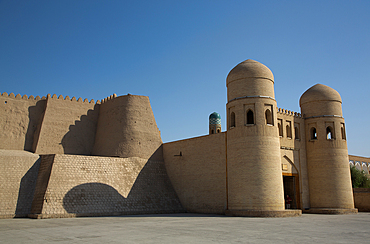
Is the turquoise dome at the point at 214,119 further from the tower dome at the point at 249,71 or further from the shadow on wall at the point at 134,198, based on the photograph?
the tower dome at the point at 249,71

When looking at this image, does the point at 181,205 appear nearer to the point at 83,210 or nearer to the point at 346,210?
the point at 83,210

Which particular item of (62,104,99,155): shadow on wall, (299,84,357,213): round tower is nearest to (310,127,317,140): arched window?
(299,84,357,213): round tower

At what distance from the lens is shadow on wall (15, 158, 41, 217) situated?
16594 millimetres

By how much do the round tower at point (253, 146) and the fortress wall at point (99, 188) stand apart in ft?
16.9

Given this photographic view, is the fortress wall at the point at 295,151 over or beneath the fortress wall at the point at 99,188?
over

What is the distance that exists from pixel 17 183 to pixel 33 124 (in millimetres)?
6451

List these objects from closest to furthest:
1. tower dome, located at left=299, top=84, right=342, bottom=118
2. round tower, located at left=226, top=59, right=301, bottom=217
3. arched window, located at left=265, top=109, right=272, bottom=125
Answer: round tower, located at left=226, top=59, right=301, bottom=217 < arched window, located at left=265, top=109, right=272, bottom=125 < tower dome, located at left=299, top=84, right=342, bottom=118

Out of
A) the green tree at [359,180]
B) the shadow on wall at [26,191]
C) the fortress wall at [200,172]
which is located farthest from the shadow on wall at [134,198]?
the green tree at [359,180]

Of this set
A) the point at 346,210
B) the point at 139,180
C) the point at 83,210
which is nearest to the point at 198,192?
the point at 139,180

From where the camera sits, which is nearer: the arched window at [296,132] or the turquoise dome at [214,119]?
the arched window at [296,132]

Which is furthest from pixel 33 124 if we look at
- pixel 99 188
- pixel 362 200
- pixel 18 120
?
pixel 362 200

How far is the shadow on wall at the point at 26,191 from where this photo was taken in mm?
16594

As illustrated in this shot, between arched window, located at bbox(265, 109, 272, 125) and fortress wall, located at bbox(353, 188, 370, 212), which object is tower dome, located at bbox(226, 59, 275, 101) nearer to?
arched window, located at bbox(265, 109, 272, 125)

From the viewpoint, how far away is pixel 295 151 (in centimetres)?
2273
